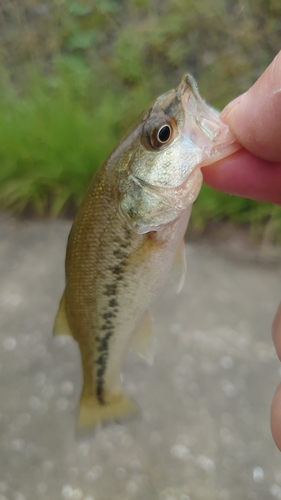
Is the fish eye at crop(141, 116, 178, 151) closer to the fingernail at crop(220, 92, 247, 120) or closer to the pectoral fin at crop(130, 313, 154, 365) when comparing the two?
the fingernail at crop(220, 92, 247, 120)

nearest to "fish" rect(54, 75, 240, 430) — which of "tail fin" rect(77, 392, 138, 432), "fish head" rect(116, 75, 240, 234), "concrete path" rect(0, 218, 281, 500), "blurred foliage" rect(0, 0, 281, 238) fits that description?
"fish head" rect(116, 75, 240, 234)

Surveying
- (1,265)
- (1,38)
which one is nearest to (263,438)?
(1,265)

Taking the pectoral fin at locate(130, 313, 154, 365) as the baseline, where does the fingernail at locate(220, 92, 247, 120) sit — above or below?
above

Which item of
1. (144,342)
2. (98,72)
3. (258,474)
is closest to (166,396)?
(258,474)

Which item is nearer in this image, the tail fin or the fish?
the fish

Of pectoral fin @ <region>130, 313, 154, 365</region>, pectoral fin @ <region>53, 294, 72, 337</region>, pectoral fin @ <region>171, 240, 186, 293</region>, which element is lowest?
pectoral fin @ <region>130, 313, 154, 365</region>

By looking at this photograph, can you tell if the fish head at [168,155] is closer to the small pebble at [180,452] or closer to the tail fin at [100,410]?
the tail fin at [100,410]
